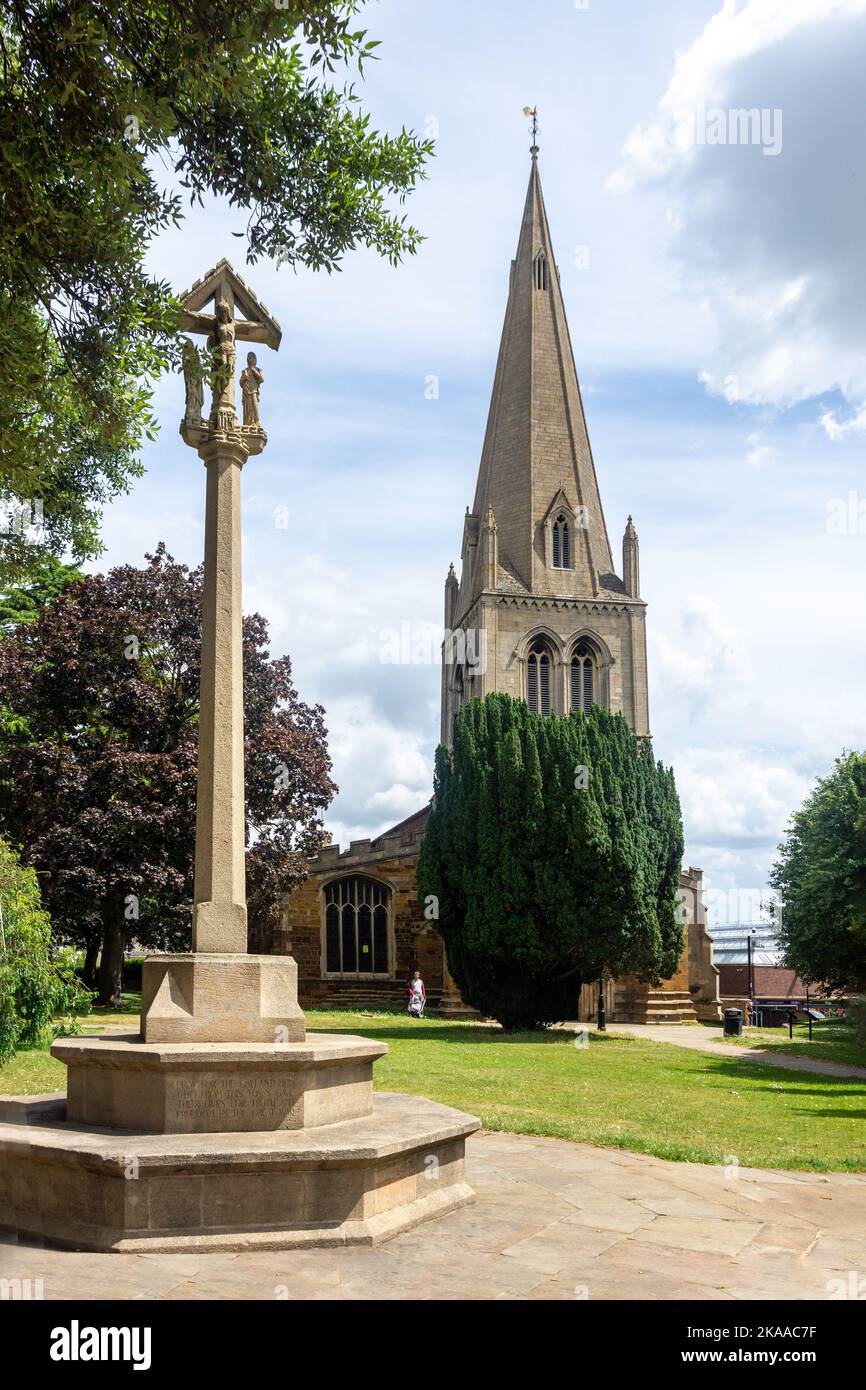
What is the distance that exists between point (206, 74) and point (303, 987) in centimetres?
3663

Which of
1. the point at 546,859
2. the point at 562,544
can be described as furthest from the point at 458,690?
the point at 546,859

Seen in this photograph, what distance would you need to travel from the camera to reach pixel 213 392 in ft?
27.4

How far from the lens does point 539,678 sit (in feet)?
160

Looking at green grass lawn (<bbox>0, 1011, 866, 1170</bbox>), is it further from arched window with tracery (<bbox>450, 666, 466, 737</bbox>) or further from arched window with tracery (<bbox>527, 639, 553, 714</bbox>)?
arched window with tracery (<bbox>450, 666, 466, 737</bbox>)

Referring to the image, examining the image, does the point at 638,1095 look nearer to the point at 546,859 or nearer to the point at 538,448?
the point at 546,859

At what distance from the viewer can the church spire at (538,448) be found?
5059 cm

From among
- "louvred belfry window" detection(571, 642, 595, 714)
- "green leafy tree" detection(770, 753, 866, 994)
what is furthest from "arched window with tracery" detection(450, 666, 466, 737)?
"green leafy tree" detection(770, 753, 866, 994)

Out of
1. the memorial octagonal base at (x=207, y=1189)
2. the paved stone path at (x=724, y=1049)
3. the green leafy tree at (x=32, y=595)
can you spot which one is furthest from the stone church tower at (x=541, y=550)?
the memorial octagonal base at (x=207, y=1189)

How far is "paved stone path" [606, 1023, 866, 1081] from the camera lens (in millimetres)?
20406

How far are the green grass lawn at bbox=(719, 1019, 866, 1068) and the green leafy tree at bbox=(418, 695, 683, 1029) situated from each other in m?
3.08

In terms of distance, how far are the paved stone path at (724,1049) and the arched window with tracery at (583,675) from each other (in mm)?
15301

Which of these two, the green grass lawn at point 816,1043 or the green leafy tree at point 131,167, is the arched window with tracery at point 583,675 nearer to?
the green grass lawn at point 816,1043

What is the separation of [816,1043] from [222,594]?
24248mm
